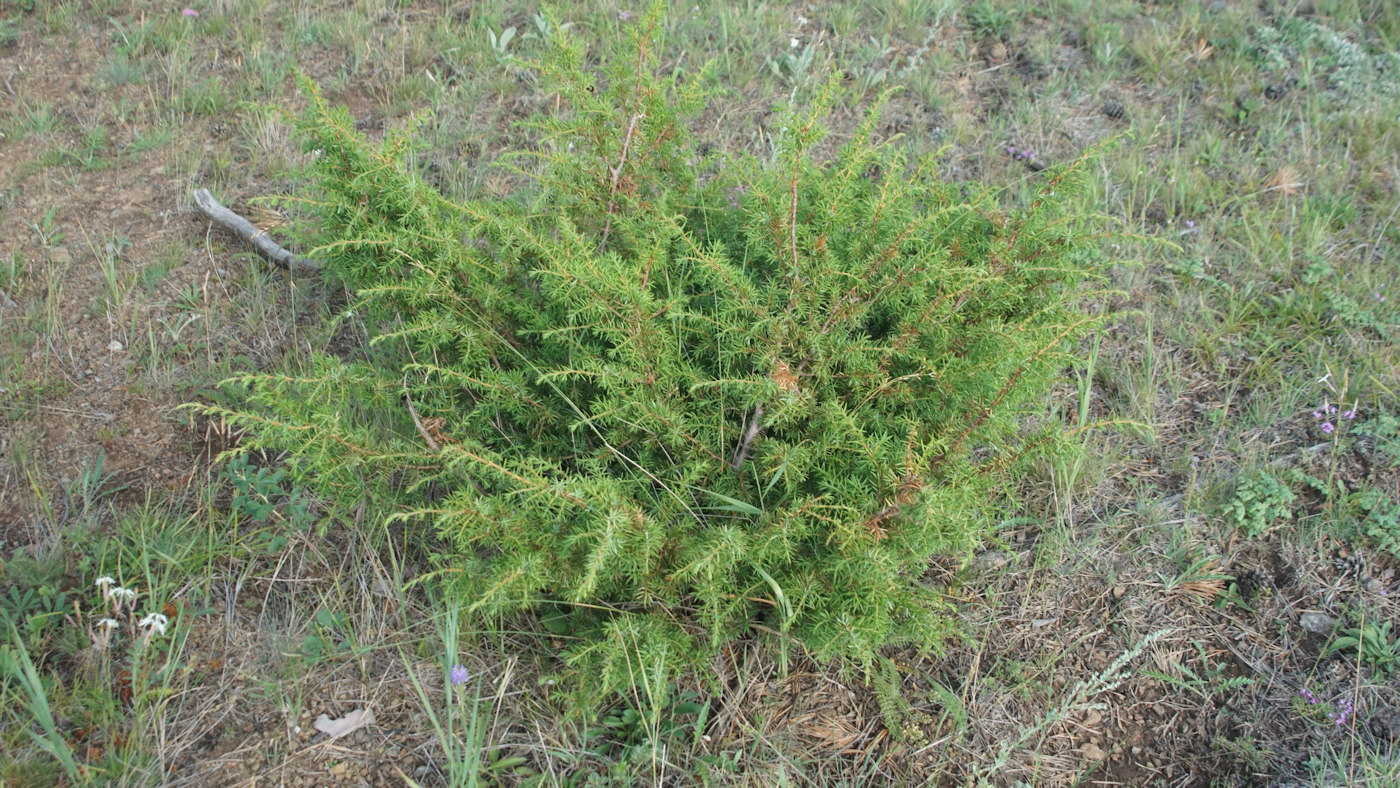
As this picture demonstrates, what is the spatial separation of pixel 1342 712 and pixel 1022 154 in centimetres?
270

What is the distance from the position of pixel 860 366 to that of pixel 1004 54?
10.3 feet

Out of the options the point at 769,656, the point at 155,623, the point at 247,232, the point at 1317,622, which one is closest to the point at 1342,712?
the point at 1317,622

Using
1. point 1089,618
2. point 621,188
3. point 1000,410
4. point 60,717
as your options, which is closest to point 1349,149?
point 1089,618

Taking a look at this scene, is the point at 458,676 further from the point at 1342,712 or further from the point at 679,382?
the point at 1342,712

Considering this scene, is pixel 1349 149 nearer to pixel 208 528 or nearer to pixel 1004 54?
pixel 1004 54

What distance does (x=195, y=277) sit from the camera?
3.55 meters

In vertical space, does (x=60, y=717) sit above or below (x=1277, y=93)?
below

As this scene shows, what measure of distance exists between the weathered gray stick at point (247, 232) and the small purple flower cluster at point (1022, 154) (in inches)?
128

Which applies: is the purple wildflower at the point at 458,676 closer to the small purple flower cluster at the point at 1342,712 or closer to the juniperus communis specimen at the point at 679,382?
the juniperus communis specimen at the point at 679,382

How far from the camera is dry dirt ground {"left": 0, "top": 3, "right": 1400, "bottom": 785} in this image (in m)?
2.43

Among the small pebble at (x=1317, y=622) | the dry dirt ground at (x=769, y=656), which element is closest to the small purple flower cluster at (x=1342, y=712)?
the dry dirt ground at (x=769, y=656)

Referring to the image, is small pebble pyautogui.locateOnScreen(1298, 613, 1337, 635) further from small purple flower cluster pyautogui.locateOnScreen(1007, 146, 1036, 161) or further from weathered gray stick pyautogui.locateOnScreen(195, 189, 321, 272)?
weathered gray stick pyautogui.locateOnScreen(195, 189, 321, 272)

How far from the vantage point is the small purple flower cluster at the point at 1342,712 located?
2.57m

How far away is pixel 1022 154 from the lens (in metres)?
4.22
